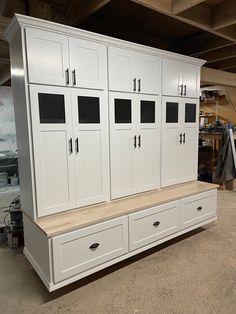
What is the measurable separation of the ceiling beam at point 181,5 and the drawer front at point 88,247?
2.11 meters

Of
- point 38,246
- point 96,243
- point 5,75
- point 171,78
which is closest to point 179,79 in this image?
point 171,78

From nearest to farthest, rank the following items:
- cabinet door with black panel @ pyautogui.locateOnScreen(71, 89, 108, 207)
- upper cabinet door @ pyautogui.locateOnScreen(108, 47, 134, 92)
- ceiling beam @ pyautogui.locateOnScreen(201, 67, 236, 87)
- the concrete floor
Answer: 1. the concrete floor
2. cabinet door with black panel @ pyautogui.locateOnScreen(71, 89, 108, 207)
3. upper cabinet door @ pyautogui.locateOnScreen(108, 47, 134, 92)
4. ceiling beam @ pyautogui.locateOnScreen(201, 67, 236, 87)

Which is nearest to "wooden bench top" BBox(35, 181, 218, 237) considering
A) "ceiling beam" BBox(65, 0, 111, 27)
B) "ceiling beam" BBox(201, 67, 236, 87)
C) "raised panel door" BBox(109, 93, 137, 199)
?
"raised panel door" BBox(109, 93, 137, 199)

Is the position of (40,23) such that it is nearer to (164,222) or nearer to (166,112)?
(166,112)

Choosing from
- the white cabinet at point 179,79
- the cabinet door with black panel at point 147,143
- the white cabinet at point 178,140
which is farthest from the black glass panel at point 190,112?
the cabinet door with black panel at point 147,143

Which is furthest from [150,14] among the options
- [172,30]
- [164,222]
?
[164,222]

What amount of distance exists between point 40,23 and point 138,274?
2423 mm

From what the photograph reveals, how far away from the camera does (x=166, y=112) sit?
2.96 metres

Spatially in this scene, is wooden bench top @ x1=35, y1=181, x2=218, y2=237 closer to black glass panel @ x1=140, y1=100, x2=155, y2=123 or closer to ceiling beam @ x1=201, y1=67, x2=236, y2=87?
black glass panel @ x1=140, y1=100, x2=155, y2=123

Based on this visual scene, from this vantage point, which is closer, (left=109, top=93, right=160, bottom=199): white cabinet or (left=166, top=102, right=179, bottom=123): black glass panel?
(left=109, top=93, right=160, bottom=199): white cabinet

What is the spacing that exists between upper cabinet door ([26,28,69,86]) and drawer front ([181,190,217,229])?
6.53 ft

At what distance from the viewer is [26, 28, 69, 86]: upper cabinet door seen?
6.25 feet

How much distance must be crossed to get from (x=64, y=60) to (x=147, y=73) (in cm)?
103

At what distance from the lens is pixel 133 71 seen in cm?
255
